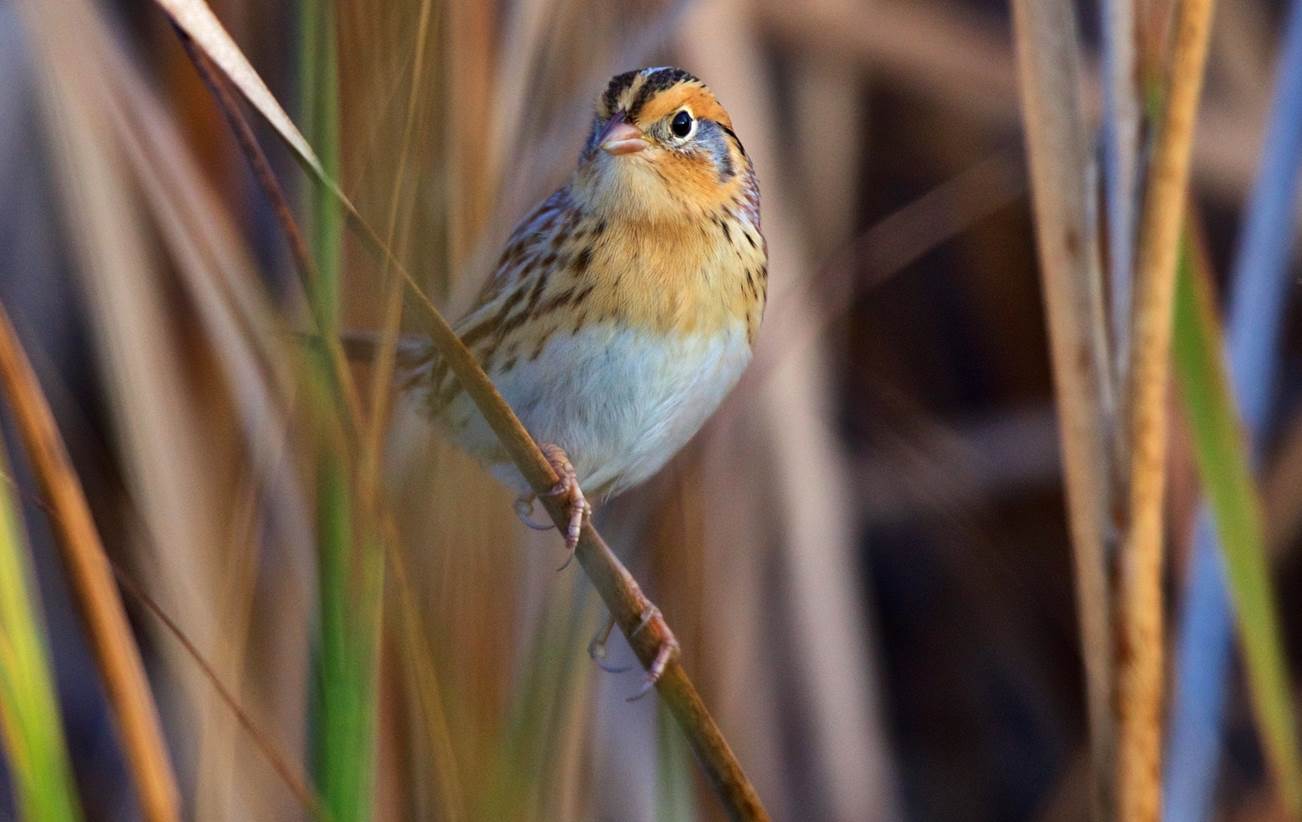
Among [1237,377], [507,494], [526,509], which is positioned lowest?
[1237,377]

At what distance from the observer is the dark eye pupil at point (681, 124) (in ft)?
5.03

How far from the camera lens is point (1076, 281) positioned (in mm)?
1242

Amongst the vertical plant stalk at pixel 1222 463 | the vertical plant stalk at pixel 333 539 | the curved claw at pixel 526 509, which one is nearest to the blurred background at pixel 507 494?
the vertical plant stalk at pixel 333 539

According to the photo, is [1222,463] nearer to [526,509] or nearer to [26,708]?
[526,509]

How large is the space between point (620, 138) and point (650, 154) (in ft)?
0.18

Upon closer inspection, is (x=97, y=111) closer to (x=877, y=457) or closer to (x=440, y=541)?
(x=440, y=541)

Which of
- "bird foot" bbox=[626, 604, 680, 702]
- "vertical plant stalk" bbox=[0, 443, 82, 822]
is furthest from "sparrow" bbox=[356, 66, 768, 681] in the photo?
"vertical plant stalk" bbox=[0, 443, 82, 822]

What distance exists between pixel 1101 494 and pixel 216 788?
764 millimetres

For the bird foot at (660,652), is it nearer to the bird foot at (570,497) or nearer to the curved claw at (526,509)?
the bird foot at (570,497)

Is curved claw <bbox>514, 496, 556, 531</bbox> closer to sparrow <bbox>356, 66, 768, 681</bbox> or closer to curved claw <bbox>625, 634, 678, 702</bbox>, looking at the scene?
sparrow <bbox>356, 66, 768, 681</bbox>

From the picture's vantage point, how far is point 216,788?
122 centimetres

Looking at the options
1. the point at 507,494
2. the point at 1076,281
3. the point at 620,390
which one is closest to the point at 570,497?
the point at 620,390

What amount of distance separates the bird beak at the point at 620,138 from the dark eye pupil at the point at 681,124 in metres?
0.06

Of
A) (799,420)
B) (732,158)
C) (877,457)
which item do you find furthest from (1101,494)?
(877,457)
